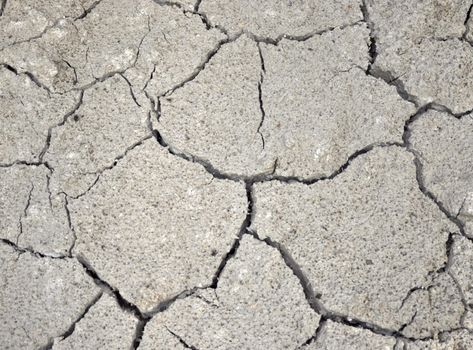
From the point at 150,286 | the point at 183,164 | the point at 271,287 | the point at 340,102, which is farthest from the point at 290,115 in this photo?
the point at 150,286

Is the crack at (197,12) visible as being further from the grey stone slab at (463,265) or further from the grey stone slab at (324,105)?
the grey stone slab at (463,265)

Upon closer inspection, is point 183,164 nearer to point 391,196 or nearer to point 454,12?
point 391,196

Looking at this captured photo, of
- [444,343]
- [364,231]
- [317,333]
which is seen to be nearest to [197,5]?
[364,231]

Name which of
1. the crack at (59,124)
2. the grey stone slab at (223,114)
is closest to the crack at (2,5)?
the crack at (59,124)

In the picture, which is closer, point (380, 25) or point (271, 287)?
point (271, 287)

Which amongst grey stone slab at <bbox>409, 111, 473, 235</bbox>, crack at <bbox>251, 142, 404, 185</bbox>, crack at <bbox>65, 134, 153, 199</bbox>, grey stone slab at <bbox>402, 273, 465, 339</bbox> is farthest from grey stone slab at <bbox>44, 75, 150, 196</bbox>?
grey stone slab at <bbox>402, 273, 465, 339</bbox>

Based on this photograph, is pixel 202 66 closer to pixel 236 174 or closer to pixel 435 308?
pixel 236 174
